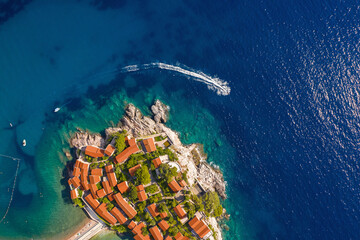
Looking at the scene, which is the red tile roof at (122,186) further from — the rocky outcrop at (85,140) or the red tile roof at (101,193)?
the rocky outcrop at (85,140)

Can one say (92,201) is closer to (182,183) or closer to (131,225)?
(131,225)

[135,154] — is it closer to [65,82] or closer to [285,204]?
[65,82]

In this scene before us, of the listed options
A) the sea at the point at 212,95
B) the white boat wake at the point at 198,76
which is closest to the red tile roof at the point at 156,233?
the sea at the point at 212,95

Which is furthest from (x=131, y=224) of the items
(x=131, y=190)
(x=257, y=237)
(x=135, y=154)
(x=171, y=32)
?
(x=171, y=32)

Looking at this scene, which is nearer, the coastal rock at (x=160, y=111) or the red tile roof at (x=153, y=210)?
the red tile roof at (x=153, y=210)

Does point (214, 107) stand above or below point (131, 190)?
above

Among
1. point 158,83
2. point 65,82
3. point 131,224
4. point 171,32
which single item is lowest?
point 131,224

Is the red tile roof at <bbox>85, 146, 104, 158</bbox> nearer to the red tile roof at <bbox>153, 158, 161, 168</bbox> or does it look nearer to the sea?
the sea
